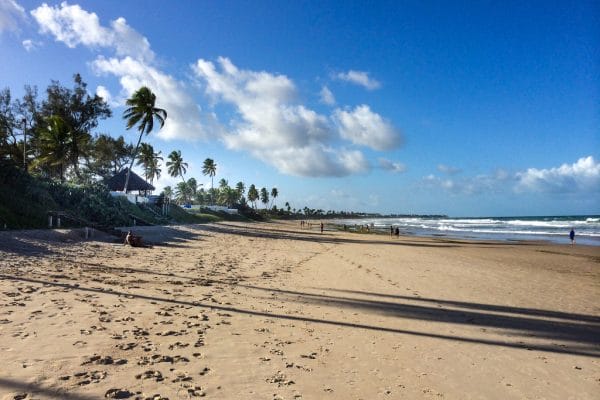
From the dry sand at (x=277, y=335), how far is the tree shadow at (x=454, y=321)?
1.8 inches

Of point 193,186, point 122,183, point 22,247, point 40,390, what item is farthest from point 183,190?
point 40,390

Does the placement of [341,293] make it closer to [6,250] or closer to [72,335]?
[72,335]


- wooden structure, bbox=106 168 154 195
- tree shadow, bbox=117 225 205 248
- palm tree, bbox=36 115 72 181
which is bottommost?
tree shadow, bbox=117 225 205 248

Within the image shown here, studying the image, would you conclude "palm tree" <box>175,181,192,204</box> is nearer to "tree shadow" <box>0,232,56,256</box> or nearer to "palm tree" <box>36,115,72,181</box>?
"palm tree" <box>36,115,72,181</box>

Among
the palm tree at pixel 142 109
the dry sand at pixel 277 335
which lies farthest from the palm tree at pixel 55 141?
the dry sand at pixel 277 335

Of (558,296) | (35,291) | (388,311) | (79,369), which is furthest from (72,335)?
(558,296)

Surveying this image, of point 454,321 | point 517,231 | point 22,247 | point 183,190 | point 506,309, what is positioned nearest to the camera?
point 454,321

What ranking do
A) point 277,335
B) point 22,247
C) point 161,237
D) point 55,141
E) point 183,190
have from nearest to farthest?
point 277,335
point 22,247
point 161,237
point 55,141
point 183,190

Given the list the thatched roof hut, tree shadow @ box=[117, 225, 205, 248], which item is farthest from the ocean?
the thatched roof hut

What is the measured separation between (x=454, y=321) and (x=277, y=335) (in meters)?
4.10

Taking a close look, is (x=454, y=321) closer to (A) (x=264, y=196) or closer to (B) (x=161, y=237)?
(B) (x=161, y=237)

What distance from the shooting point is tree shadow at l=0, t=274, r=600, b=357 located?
6.73 metres

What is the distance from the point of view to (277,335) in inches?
249

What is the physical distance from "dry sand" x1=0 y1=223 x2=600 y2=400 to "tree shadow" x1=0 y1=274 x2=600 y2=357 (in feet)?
0.15
